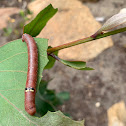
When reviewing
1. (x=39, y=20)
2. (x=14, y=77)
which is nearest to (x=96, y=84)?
(x=39, y=20)

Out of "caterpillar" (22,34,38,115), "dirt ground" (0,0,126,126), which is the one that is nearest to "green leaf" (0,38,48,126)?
"caterpillar" (22,34,38,115)

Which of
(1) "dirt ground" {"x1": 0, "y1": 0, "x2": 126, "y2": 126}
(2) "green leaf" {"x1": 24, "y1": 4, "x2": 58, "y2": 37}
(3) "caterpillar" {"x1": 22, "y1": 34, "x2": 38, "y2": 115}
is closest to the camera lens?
(3) "caterpillar" {"x1": 22, "y1": 34, "x2": 38, "y2": 115}

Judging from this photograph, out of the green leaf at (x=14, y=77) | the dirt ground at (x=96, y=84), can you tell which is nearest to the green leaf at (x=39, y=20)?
the green leaf at (x=14, y=77)

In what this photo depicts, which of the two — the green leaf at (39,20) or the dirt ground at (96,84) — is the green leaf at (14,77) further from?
the dirt ground at (96,84)

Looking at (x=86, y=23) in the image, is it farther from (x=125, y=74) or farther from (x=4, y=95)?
(x=4, y=95)

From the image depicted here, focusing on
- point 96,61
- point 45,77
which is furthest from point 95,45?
point 45,77

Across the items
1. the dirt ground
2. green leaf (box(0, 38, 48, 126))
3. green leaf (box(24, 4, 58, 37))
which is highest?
green leaf (box(24, 4, 58, 37))

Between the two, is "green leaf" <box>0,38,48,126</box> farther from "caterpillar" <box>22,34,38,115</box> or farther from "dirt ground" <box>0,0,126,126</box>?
"dirt ground" <box>0,0,126,126</box>
